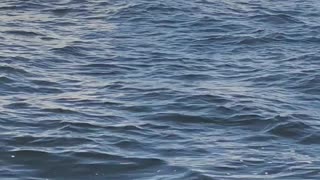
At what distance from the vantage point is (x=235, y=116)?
17.4 metres

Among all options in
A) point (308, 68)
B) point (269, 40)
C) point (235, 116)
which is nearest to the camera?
point (235, 116)

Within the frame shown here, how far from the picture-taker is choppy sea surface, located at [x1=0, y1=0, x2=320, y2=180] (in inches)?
579

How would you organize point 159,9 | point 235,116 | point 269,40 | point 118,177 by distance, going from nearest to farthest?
point 118,177 → point 235,116 → point 269,40 → point 159,9

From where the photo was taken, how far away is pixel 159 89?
765 inches

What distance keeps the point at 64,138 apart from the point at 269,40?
10.2 metres

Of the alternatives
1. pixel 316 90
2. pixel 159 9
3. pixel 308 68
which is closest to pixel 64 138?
pixel 316 90

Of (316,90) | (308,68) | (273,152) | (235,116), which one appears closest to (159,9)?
(308,68)

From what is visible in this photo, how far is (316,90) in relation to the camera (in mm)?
19672

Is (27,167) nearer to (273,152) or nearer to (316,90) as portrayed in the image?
(273,152)

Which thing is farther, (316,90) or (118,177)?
(316,90)

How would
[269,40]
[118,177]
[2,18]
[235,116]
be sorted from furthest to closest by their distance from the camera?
[2,18] → [269,40] → [235,116] → [118,177]

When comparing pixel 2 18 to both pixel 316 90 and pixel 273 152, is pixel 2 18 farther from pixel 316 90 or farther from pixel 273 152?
pixel 273 152

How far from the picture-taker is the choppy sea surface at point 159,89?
48.2 ft

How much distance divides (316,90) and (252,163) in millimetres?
5471
